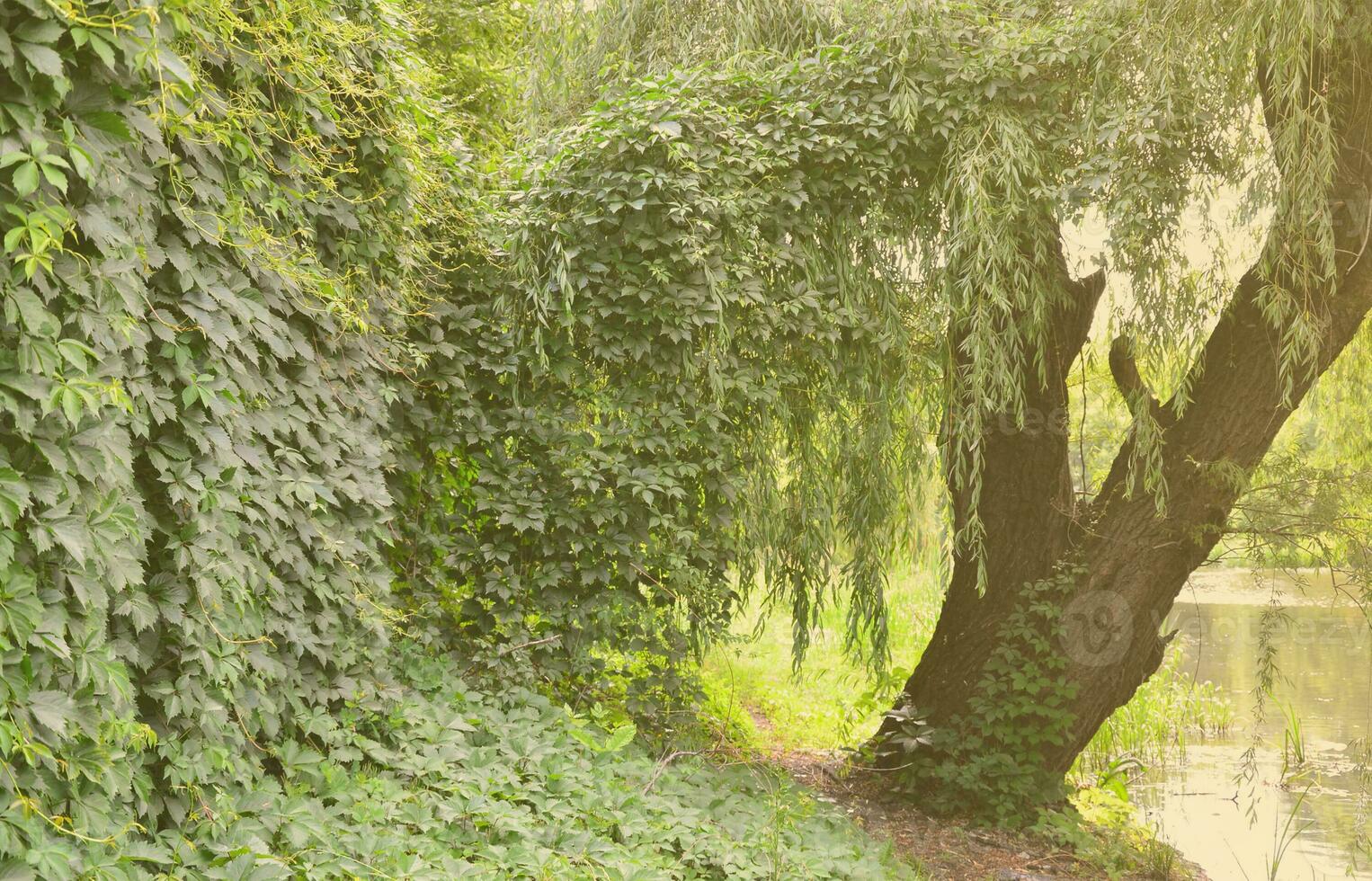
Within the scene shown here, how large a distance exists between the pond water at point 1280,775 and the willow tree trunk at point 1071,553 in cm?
50

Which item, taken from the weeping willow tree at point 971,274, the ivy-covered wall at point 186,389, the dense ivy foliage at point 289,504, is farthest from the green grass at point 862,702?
the ivy-covered wall at point 186,389

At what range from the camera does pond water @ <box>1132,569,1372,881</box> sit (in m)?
6.09

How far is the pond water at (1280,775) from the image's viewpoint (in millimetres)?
6090

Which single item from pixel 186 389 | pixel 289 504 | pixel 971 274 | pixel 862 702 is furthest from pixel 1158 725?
pixel 186 389

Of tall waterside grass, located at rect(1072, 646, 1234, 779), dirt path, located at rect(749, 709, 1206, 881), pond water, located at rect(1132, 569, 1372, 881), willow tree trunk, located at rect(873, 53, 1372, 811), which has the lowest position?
pond water, located at rect(1132, 569, 1372, 881)

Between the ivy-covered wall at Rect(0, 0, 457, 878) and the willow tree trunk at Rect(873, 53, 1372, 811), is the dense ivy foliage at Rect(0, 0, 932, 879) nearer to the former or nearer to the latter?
the ivy-covered wall at Rect(0, 0, 457, 878)

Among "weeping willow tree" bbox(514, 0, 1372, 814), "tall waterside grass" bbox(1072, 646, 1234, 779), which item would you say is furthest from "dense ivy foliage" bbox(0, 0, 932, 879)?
"tall waterside grass" bbox(1072, 646, 1234, 779)

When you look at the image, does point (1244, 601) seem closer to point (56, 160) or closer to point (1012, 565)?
point (1012, 565)

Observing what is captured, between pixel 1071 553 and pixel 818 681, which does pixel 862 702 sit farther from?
pixel 1071 553

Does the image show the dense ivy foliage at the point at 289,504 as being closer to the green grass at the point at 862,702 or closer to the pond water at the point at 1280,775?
the green grass at the point at 862,702

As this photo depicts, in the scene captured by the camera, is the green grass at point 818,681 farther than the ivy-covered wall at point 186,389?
Yes

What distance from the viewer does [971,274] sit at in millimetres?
4844

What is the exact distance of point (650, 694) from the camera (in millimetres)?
4758

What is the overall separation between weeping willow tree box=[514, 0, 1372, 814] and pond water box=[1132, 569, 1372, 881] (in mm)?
1069
